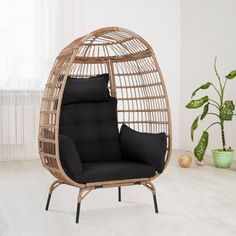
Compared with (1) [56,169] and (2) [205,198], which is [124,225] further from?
(2) [205,198]

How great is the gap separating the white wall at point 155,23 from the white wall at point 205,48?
0.10 m

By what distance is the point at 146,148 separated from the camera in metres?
3.16

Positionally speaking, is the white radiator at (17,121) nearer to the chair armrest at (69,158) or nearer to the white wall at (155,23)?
the white wall at (155,23)

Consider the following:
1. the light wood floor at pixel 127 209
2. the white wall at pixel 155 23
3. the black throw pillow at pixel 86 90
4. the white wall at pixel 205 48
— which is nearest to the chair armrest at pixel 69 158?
the light wood floor at pixel 127 209

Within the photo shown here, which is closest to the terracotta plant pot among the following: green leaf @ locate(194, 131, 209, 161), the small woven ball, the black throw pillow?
green leaf @ locate(194, 131, 209, 161)

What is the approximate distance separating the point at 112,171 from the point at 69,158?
28 cm

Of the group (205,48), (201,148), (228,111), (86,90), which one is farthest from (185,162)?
(86,90)

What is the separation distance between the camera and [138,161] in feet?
10.6

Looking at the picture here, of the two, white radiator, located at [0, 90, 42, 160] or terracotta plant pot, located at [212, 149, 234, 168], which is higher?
white radiator, located at [0, 90, 42, 160]

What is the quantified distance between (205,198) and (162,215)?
0.64m

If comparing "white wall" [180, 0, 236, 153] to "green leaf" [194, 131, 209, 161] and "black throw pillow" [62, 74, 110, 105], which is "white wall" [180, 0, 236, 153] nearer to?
"green leaf" [194, 131, 209, 161]

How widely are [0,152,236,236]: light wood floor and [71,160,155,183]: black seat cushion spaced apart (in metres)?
0.26

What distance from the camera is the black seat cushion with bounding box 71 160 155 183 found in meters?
2.91

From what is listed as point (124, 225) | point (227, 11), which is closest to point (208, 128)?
point (227, 11)
